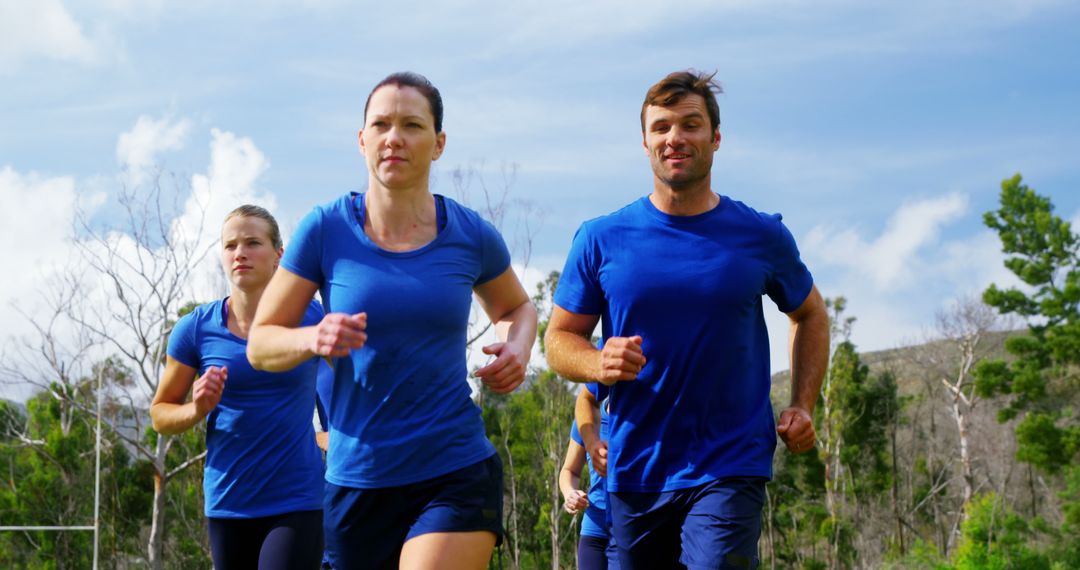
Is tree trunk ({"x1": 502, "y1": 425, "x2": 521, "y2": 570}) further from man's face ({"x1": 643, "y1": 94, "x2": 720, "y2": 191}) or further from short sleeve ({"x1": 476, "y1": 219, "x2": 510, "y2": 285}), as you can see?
short sleeve ({"x1": 476, "y1": 219, "x2": 510, "y2": 285})

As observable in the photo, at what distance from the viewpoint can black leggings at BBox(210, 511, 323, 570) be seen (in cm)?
523

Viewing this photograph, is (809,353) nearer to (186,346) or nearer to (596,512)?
(596,512)

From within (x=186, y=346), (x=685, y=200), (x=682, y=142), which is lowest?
(x=186, y=346)

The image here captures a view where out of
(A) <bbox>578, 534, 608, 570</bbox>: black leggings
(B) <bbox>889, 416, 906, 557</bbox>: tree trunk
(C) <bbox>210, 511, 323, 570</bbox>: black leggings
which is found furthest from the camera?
(B) <bbox>889, 416, 906, 557</bbox>: tree trunk

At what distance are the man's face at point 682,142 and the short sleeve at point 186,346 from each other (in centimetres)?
268

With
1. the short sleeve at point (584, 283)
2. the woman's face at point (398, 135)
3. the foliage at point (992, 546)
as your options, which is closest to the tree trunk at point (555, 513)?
the foliage at point (992, 546)

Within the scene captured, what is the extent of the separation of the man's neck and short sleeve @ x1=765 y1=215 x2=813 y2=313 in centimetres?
29

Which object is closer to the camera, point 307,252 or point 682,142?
point 307,252

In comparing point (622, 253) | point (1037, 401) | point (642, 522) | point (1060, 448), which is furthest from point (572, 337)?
point (1037, 401)

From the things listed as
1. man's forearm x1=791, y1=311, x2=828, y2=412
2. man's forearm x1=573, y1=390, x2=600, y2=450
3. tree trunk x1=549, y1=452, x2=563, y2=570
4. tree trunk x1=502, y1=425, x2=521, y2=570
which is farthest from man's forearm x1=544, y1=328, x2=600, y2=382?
tree trunk x1=502, y1=425, x2=521, y2=570

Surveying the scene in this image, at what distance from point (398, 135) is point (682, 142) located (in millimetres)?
1171

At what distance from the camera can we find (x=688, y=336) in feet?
13.8

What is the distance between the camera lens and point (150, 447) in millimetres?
32156

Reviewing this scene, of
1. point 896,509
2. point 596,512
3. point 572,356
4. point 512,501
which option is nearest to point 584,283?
point 572,356
